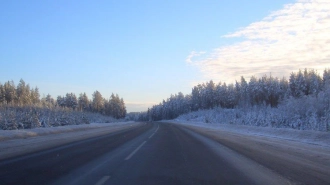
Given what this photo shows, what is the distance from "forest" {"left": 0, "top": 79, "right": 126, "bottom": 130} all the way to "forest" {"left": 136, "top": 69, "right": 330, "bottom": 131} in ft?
84.4

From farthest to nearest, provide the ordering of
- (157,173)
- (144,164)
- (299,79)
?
(299,79) < (144,164) < (157,173)

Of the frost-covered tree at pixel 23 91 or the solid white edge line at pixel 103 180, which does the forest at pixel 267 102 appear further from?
the frost-covered tree at pixel 23 91

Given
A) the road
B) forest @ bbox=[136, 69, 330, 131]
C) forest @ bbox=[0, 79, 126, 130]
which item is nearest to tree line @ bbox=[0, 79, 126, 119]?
forest @ bbox=[0, 79, 126, 130]

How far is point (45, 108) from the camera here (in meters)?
57.0

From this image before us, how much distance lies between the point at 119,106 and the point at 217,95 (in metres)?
64.0

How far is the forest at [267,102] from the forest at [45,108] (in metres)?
25.7

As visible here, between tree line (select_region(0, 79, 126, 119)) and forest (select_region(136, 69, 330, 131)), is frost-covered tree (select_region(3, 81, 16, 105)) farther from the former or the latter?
forest (select_region(136, 69, 330, 131))

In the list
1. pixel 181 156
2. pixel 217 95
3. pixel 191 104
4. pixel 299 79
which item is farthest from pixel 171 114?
pixel 181 156

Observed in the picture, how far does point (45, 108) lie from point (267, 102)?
9057cm

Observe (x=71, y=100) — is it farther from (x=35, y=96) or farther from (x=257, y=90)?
(x=257, y=90)

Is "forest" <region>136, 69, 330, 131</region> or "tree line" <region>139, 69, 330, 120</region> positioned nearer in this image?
"forest" <region>136, 69, 330, 131</region>

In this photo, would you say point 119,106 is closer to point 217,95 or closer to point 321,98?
point 217,95

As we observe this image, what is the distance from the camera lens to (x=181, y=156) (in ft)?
46.0

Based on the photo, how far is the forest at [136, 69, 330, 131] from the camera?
2928cm
